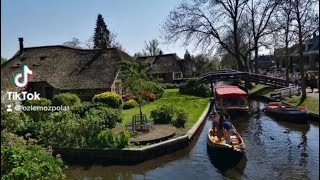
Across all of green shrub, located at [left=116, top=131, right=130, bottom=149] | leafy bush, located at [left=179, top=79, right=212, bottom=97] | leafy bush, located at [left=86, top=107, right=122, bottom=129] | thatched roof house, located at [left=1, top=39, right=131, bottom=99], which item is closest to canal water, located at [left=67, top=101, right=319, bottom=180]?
green shrub, located at [left=116, top=131, right=130, bottom=149]

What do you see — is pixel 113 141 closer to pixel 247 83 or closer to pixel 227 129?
pixel 227 129

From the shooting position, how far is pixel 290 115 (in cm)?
2836

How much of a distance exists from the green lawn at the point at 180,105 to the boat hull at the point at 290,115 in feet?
20.5

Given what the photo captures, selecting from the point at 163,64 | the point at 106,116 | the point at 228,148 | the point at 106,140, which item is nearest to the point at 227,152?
the point at 228,148

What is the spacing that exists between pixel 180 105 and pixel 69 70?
524 inches

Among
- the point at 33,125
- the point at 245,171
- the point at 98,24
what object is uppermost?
the point at 98,24

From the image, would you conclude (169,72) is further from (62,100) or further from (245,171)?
(245,171)

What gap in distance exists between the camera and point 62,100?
30500 mm

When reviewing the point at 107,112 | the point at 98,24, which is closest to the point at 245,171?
the point at 107,112

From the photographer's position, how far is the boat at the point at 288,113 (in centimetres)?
2745

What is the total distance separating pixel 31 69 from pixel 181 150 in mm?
26370

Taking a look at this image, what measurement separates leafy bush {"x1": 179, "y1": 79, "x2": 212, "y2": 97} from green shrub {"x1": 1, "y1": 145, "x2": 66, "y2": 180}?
36146mm

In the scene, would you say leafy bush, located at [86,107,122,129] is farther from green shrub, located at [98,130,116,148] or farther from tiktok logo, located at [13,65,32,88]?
tiktok logo, located at [13,65,32,88]

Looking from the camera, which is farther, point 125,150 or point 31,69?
point 31,69
